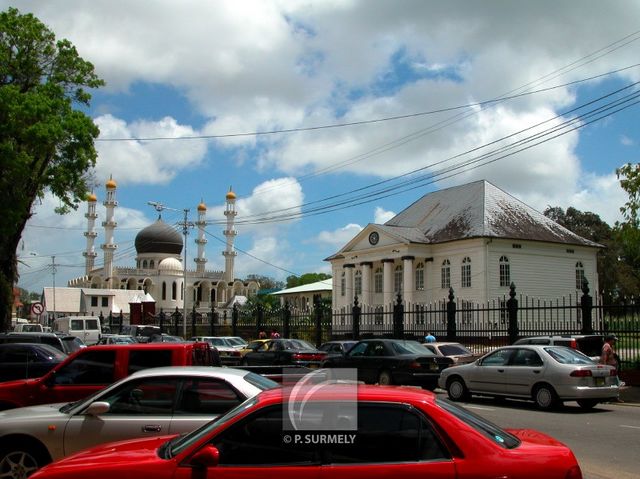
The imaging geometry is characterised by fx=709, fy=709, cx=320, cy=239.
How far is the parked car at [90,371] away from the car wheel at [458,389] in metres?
9.42

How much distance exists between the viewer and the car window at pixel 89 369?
9.75m

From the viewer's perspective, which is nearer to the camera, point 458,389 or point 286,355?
point 458,389

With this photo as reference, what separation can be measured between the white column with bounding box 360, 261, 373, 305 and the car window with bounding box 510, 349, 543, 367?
46.2m

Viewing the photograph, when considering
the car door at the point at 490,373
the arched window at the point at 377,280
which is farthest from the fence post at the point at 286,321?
the arched window at the point at 377,280

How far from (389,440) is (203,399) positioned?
3.07 m

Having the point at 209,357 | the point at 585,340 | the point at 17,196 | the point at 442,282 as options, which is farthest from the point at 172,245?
the point at 209,357

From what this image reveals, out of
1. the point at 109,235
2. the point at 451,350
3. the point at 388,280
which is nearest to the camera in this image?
the point at 451,350

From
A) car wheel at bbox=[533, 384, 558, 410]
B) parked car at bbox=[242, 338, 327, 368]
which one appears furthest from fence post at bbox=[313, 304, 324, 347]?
car wheel at bbox=[533, 384, 558, 410]

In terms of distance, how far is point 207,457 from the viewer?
15.5 ft

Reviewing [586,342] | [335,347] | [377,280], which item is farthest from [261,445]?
[377,280]

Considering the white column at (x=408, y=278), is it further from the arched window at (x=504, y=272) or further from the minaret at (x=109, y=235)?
the minaret at (x=109, y=235)

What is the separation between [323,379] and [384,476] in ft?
4.94

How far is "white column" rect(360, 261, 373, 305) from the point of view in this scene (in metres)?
62.8

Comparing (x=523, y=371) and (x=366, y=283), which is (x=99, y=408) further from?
(x=366, y=283)
